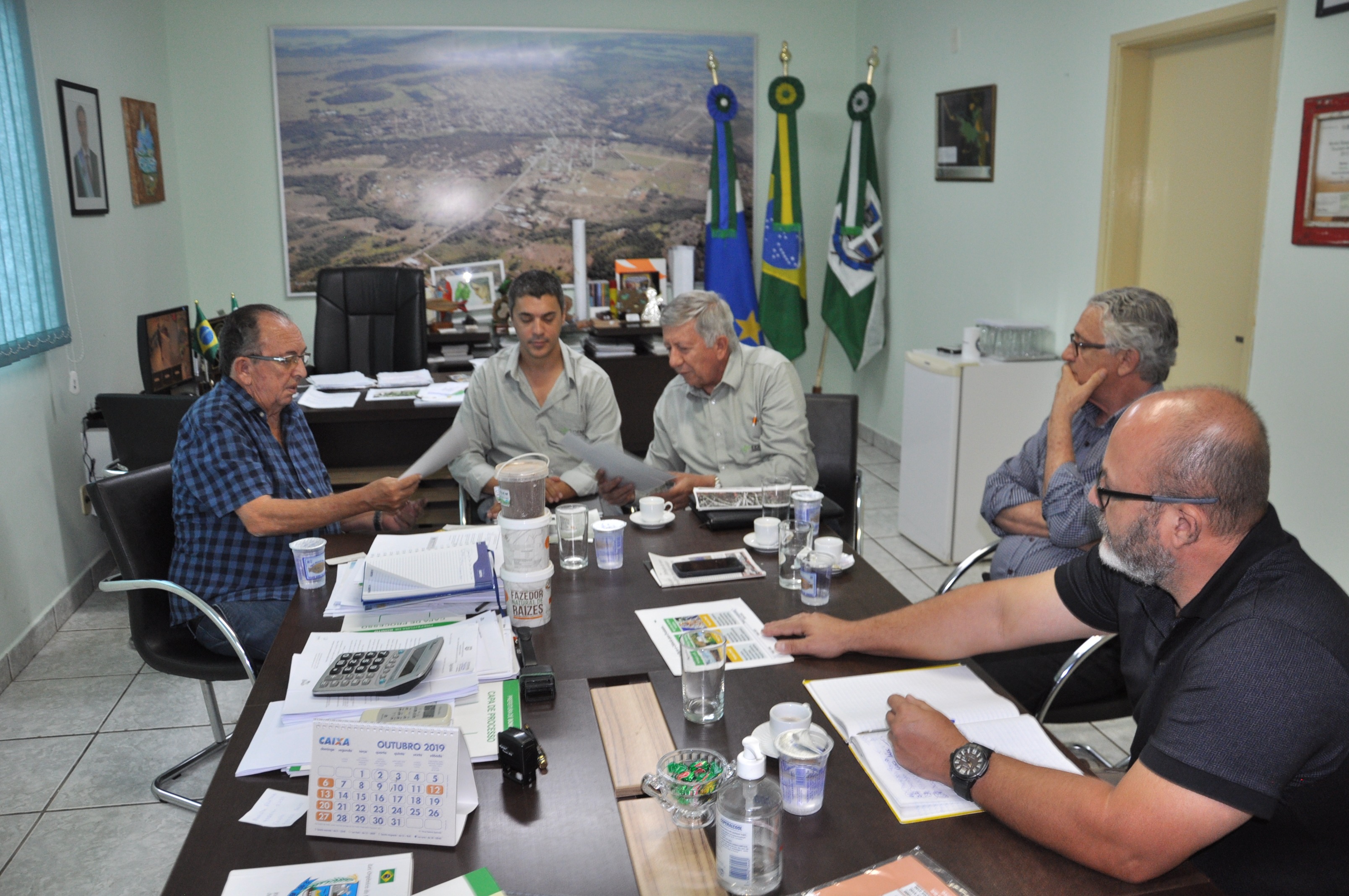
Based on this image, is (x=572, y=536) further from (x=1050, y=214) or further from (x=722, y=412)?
(x=1050, y=214)

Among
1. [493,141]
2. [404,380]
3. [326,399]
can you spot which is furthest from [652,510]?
[493,141]

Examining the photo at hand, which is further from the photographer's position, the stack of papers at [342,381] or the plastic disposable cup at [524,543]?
the stack of papers at [342,381]

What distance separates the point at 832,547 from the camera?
2.16m

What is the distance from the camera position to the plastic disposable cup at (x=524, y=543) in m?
1.83

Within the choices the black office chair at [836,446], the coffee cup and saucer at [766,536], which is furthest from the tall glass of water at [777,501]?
the black office chair at [836,446]

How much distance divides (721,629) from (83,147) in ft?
12.4

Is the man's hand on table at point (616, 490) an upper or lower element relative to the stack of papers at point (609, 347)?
lower

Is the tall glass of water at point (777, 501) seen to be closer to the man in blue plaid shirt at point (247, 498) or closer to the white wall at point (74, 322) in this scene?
the man in blue plaid shirt at point (247, 498)

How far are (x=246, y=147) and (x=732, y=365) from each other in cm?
413

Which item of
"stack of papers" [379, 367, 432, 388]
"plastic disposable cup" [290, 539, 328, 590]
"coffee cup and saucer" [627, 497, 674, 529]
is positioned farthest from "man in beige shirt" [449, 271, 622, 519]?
"plastic disposable cup" [290, 539, 328, 590]

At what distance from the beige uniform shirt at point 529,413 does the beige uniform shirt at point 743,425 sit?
230 mm

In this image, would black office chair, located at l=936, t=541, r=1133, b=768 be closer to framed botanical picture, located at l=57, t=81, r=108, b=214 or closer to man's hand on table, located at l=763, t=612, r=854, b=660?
man's hand on table, located at l=763, t=612, r=854, b=660

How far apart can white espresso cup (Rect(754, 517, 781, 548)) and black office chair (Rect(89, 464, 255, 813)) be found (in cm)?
118

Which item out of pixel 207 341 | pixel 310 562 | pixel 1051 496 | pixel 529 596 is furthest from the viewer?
pixel 207 341
